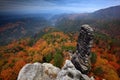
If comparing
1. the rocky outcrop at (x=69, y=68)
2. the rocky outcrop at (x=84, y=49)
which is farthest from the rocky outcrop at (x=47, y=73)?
the rocky outcrop at (x=84, y=49)

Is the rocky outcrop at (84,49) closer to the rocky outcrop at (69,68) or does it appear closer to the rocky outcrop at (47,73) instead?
the rocky outcrop at (69,68)

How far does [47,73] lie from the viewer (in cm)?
2712

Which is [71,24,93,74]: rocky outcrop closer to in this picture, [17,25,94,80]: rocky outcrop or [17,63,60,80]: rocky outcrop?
[17,25,94,80]: rocky outcrop

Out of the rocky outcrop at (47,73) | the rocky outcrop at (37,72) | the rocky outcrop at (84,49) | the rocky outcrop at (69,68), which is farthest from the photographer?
the rocky outcrop at (84,49)

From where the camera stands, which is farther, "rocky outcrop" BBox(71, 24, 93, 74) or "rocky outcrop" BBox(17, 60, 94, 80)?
"rocky outcrop" BBox(71, 24, 93, 74)

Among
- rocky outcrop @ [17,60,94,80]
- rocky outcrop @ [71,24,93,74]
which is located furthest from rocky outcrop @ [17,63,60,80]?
rocky outcrop @ [71,24,93,74]

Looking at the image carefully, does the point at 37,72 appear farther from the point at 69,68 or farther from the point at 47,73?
the point at 69,68

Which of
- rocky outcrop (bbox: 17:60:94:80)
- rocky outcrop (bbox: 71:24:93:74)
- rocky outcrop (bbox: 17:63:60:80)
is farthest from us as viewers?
rocky outcrop (bbox: 71:24:93:74)

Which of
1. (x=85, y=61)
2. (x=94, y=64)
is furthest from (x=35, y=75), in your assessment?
(x=94, y=64)

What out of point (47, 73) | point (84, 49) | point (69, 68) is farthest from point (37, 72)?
point (84, 49)

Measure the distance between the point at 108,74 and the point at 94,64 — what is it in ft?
19.2

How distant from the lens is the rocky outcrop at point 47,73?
2372 cm

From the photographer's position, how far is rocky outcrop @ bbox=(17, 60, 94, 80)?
23.7m

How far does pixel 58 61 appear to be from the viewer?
43719 millimetres
